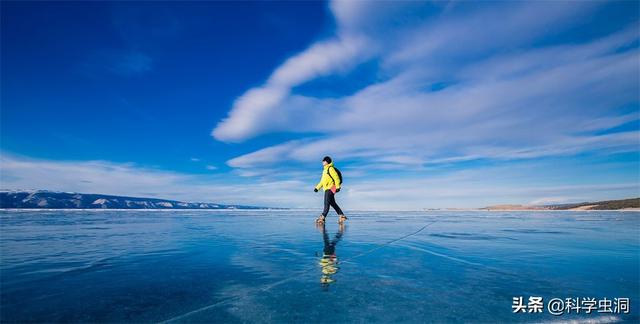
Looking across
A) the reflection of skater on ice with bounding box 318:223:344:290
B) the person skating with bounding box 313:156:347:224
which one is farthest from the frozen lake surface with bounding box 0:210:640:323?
the person skating with bounding box 313:156:347:224

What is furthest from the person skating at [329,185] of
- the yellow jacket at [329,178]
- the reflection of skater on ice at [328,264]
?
the reflection of skater on ice at [328,264]

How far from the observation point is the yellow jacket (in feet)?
39.0

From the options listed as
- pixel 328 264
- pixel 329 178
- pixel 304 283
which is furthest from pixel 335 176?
pixel 304 283

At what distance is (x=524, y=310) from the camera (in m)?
2.57

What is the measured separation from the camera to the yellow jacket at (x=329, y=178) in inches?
468

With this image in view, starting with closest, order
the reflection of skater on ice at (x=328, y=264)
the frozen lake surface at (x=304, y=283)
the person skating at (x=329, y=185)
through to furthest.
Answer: the frozen lake surface at (x=304, y=283), the reflection of skater on ice at (x=328, y=264), the person skating at (x=329, y=185)

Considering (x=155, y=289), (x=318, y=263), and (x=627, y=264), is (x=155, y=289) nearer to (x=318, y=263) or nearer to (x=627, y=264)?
(x=318, y=263)

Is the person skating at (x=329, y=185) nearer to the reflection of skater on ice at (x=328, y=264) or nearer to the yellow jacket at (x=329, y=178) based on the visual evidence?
the yellow jacket at (x=329, y=178)

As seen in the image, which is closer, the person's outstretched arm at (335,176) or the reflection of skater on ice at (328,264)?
the reflection of skater on ice at (328,264)

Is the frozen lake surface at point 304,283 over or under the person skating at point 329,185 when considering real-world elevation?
under

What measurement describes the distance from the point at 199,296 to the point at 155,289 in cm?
61

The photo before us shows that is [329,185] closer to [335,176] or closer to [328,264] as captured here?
[335,176]

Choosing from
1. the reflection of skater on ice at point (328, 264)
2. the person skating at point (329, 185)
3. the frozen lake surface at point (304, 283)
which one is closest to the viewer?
the frozen lake surface at point (304, 283)

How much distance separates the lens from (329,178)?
39.3ft
